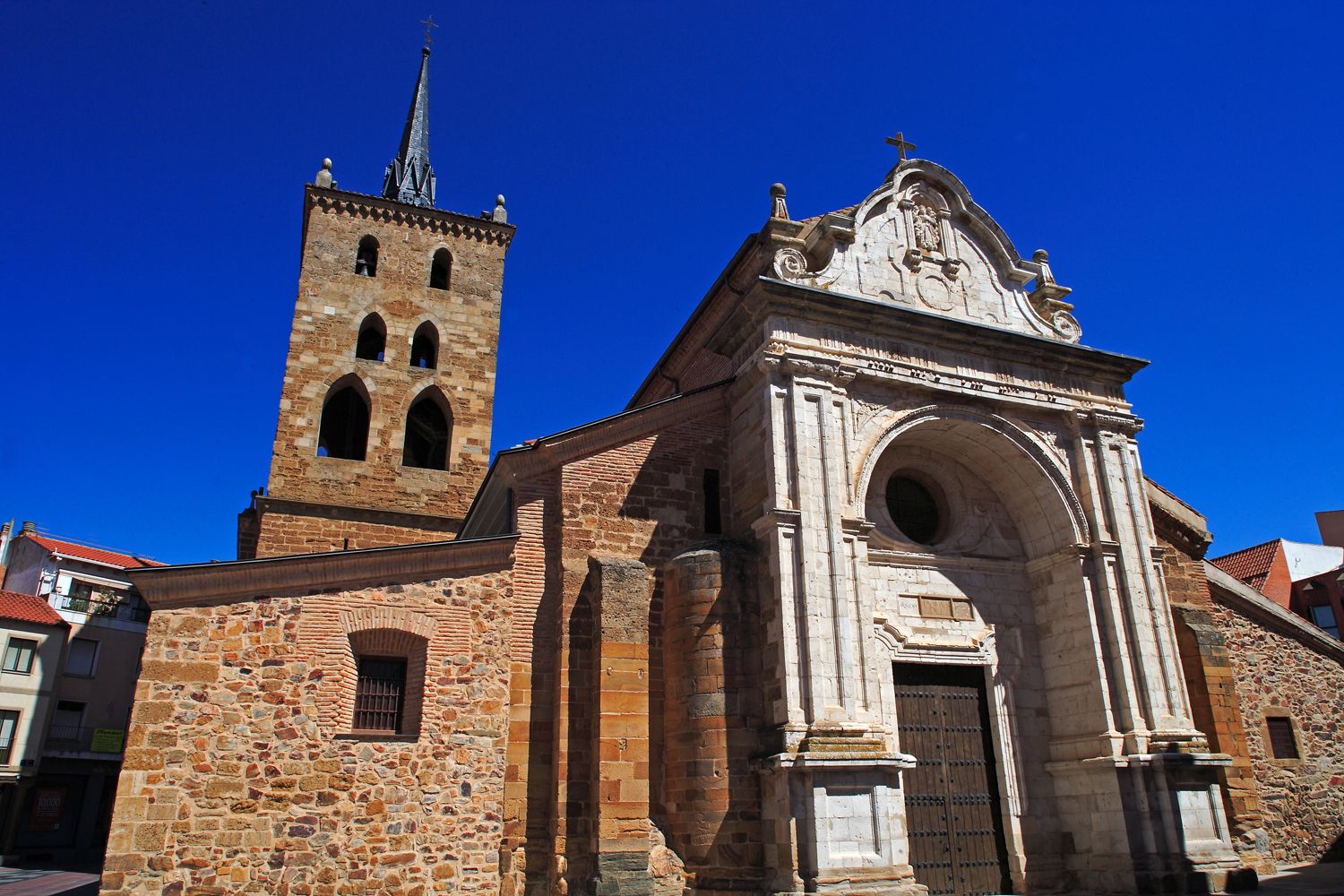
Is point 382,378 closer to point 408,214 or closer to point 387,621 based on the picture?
point 408,214

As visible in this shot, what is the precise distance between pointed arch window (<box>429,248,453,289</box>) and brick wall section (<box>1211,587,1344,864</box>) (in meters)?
21.4

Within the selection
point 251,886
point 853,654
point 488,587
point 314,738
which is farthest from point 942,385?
point 251,886

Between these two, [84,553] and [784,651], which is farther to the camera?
[84,553]

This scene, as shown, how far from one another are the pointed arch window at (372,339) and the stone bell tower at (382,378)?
0.17ft

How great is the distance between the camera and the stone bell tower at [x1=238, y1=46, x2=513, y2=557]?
22438mm

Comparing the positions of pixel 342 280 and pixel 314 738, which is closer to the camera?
pixel 314 738

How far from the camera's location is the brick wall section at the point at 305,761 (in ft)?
34.1

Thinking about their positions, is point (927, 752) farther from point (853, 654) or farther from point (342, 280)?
point (342, 280)

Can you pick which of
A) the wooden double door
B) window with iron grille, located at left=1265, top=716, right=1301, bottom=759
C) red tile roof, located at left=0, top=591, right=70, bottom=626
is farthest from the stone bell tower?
window with iron grille, located at left=1265, top=716, right=1301, bottom=759

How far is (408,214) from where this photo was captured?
2653cm

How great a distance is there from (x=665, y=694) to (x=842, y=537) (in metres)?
3.34

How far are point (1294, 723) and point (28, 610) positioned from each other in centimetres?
3529

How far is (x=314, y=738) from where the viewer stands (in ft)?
36.7

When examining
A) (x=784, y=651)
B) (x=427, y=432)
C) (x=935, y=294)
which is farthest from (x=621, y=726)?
(x=427, y=432)
